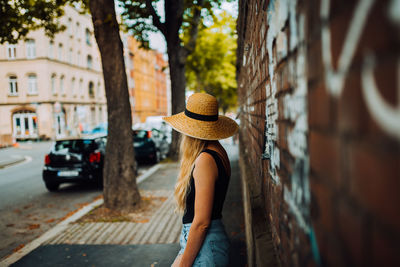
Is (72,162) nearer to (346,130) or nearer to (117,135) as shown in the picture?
(117,135)

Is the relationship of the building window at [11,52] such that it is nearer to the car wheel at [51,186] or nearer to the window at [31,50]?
the window at [31,50]

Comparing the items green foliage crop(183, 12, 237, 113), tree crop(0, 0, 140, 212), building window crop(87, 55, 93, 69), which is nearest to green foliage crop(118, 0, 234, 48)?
tree crop(0, 0, 140, 212)

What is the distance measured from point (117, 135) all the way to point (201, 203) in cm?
515

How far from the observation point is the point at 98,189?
10398 mm

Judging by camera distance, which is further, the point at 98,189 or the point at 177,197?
the point at 98,189

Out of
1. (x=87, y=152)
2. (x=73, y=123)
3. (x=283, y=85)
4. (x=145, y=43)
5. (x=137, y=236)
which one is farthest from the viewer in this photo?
(x=73, y=123)

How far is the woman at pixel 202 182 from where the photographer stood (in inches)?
78.8

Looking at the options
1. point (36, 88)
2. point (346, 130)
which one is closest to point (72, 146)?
point (346, 130)

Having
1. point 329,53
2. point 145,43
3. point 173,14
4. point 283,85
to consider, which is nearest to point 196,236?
point 283,85

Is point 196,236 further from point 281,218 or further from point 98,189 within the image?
point 98,189

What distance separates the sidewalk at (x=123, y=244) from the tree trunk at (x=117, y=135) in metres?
0.68

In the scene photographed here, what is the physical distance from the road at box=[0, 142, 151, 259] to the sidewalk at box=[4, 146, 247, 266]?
844 mm

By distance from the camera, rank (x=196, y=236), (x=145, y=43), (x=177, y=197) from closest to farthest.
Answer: (x=196, y=236) → (x=177, y=197) → (x=145, y=43)

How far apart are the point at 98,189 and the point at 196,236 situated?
896 cm
